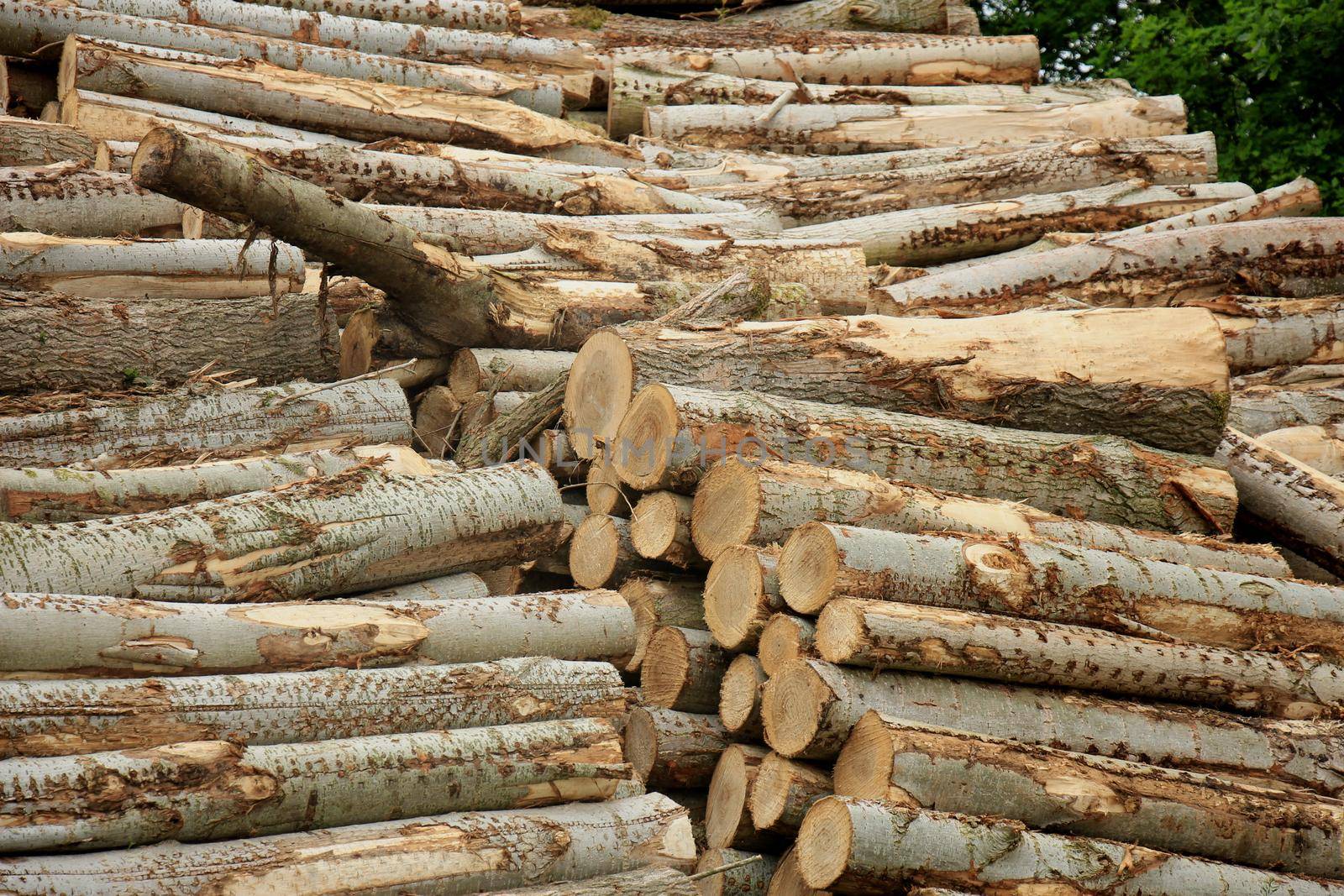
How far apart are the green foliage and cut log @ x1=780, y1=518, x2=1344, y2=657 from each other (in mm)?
7452

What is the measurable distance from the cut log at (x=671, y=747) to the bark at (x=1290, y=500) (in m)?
2.94

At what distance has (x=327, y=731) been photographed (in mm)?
3721

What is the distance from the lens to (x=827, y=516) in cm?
471

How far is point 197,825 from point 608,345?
98.7 inches

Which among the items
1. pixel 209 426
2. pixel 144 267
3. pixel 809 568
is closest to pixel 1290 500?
pixel 809 568

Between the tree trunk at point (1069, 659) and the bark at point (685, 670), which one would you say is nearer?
the tree trunk at point (1069, 659)

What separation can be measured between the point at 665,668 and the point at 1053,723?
1405 millimetres

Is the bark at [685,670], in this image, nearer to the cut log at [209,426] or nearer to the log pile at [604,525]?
the log pile at [604,525]

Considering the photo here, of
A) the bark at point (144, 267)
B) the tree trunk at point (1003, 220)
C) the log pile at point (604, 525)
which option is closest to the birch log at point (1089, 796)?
the log pile at point (604, 525)

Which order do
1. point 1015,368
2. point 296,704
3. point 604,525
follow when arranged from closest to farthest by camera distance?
point 296,704
point 604,525
point 1015,368

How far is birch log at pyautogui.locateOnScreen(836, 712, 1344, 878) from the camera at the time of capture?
3.94m

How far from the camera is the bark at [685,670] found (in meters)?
4.72

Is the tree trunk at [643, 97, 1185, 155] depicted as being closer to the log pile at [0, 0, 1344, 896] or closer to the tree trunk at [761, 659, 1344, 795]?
the log pile at [0, 0, 1344, 896]

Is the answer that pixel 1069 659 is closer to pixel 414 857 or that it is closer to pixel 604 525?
pixel 604 525
